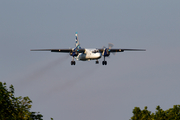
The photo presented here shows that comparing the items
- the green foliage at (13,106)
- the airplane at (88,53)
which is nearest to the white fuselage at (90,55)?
the airplane at (88,53)

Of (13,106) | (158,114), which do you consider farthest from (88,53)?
(13,106)

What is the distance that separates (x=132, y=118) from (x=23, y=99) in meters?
22.5

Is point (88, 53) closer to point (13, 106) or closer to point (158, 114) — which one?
point (158, 114)

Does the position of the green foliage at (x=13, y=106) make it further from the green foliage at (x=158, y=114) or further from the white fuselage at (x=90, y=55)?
the white fuselage at (x=90, y=55)

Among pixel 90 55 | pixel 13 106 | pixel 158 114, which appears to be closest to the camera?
pixel 13 106

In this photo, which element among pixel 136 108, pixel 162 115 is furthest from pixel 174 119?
pixel 136 108

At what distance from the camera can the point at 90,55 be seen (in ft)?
275

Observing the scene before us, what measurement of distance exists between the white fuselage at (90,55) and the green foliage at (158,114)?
98.6 ft

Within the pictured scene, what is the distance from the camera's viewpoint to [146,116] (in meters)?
52.4

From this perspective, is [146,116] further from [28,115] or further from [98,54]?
[98,54]

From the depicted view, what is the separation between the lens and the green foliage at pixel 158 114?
51.4 metres

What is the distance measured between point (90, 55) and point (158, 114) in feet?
111

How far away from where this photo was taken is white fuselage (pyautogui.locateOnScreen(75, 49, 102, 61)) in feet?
271

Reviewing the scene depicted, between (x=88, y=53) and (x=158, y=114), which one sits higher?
(x=88, y=53)
